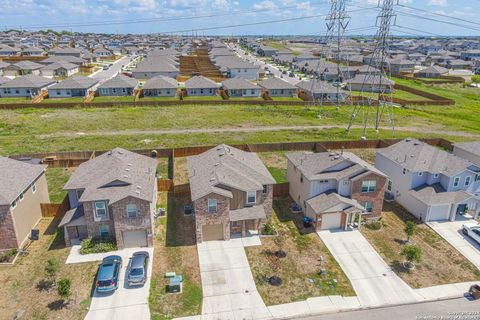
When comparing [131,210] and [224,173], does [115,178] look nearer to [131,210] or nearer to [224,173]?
[131,210]

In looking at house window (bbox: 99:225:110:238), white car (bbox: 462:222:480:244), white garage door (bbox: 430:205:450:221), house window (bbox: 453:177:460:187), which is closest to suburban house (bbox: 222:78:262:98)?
house window (bbox: 453:177:460:187)

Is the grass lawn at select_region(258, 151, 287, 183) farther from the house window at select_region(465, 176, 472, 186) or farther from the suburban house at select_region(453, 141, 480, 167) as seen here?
the suburban house at select_region(453, 141, 480, 167)

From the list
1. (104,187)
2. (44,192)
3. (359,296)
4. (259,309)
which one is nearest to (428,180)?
(359,296)

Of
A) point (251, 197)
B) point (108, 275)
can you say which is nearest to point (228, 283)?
point (108, 275)

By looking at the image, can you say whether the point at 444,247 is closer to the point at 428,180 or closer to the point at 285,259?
the point at 428,180

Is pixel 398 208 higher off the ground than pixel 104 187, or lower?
lower

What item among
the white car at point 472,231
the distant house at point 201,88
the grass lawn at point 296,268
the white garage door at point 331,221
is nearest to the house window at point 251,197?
the grass lawn at point 296,268
